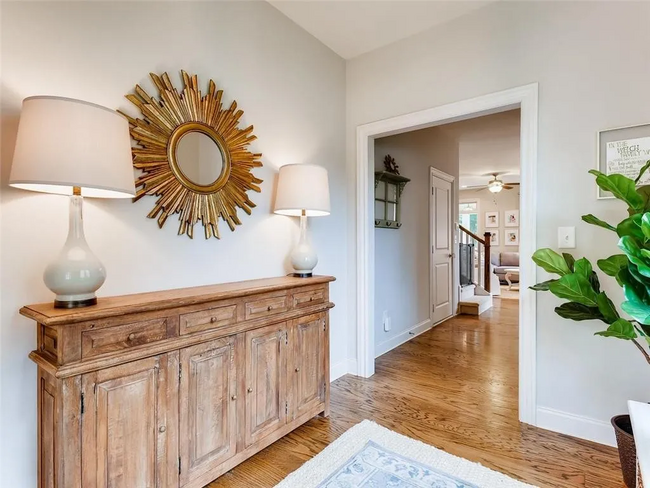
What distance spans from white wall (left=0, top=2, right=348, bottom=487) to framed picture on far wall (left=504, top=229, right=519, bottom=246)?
27.3ft

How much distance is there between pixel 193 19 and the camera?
1.86 m

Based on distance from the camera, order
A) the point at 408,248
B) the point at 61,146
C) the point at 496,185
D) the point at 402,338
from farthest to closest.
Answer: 1. the point at 496,185
2. the point at 408,248
3. the point at 402,338
4. the point at 61,146

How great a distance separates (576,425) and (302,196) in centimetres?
214

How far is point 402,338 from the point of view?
12.7 ft

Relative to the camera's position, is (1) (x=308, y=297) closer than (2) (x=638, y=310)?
No

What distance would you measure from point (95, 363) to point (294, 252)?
1289mm

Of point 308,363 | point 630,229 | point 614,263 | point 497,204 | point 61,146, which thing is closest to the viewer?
point 61,146

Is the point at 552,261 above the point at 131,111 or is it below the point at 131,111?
below

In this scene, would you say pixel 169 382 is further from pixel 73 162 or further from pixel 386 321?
pixel 386 321

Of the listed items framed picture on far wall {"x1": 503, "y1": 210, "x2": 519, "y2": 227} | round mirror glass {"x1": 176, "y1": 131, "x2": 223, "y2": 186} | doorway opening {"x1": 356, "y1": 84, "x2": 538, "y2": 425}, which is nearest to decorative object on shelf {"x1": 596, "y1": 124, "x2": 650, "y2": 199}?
doorway opening {"x1": 356, "y1": 84, "x2": 538, "y2": 425}

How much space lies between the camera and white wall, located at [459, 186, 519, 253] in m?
9.38

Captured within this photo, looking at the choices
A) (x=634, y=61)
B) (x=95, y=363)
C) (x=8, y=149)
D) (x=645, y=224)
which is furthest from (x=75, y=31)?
(x=634, y=61)

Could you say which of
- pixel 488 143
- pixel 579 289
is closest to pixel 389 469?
pixel 579 289

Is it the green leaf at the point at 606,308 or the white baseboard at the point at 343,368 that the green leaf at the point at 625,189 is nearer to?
the green leaf at the point at 606,308
